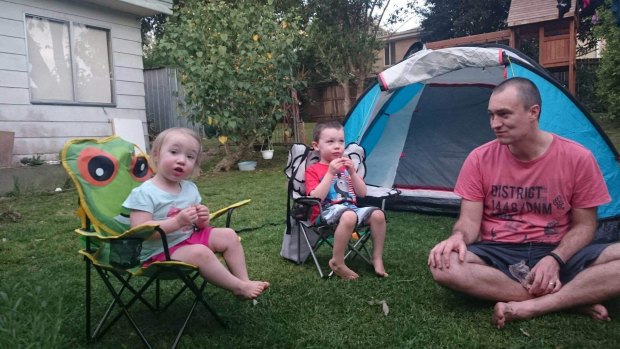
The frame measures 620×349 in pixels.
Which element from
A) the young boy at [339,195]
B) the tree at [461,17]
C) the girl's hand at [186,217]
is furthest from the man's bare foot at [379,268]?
the tree at [461,17]

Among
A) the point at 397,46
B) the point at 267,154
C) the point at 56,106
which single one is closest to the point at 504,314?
the point at 56,106

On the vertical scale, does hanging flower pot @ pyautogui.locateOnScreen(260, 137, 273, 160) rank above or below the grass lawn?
above

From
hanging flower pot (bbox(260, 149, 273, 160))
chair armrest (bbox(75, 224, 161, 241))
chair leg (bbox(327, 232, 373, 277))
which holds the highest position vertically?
hanging flower pot (bbox(260, 149, 273, 160))

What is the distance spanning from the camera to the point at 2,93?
19.1 feet

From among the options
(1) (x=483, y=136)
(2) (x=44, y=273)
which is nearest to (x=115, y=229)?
(2) (x=44, y=273)

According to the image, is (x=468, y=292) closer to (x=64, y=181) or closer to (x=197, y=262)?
(x=197, y=262)

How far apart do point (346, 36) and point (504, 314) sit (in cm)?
1154

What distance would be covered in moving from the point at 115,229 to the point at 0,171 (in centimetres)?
438

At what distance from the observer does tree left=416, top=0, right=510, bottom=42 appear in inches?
707

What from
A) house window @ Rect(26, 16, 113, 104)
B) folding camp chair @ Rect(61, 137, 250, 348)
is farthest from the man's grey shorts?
house window @ Rect(26, 16, 113, 104)

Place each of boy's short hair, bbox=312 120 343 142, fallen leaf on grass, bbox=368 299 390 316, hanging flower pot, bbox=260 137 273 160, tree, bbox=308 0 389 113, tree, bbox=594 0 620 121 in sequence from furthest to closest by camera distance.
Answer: tree, bbox=308 0 389 113 < tree, bbox=594 0 620 121 < hanging flower pot, bbox=260 137 273 160 < boy's short hair, bbox=312 120 343 142 < fallen leaf on grass, bbox=368 299 390 316

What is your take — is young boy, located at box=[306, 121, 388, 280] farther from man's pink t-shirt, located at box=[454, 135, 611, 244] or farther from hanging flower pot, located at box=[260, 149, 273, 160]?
hanging flower pot, located at box=[260, 149, 273, 160]

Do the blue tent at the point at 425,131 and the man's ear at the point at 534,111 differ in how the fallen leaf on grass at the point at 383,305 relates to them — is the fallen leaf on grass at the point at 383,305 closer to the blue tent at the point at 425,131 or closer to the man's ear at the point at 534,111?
the man's ear at the point at 534,111

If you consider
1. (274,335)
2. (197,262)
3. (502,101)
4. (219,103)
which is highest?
(219,103)
